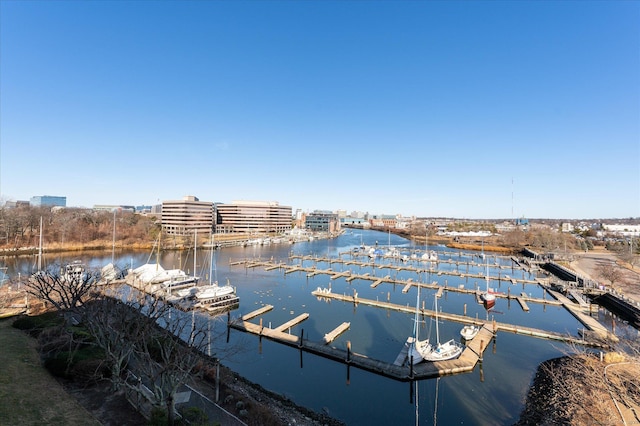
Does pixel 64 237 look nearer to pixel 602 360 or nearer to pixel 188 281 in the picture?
pixel 188 281

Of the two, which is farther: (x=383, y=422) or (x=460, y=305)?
(x=460, y=305)

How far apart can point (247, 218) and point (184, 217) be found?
2195 cm

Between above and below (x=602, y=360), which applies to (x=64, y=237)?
above

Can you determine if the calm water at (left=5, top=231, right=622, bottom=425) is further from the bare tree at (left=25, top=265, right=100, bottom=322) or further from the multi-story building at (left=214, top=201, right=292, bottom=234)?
the multi-story building at (left=214, top=201, right=292, bottom=234)

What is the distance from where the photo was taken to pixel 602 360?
17.4 m

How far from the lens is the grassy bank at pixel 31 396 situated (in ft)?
30.2

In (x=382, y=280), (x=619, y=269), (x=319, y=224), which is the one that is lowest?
(x=382, y=280)

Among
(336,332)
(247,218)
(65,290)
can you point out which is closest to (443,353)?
(336,332)

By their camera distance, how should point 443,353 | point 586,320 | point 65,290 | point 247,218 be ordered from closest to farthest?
1. point 65,290
2. point 443,353
3. point 586,320
4. point 247,218

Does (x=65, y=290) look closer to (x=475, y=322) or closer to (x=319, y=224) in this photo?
(x=475, y=322)

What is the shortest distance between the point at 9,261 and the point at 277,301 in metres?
46.0

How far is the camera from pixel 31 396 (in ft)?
33.7

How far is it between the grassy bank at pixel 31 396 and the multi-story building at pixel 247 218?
299ft

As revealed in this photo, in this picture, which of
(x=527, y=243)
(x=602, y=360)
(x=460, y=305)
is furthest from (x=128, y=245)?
(x=527, y=243)
